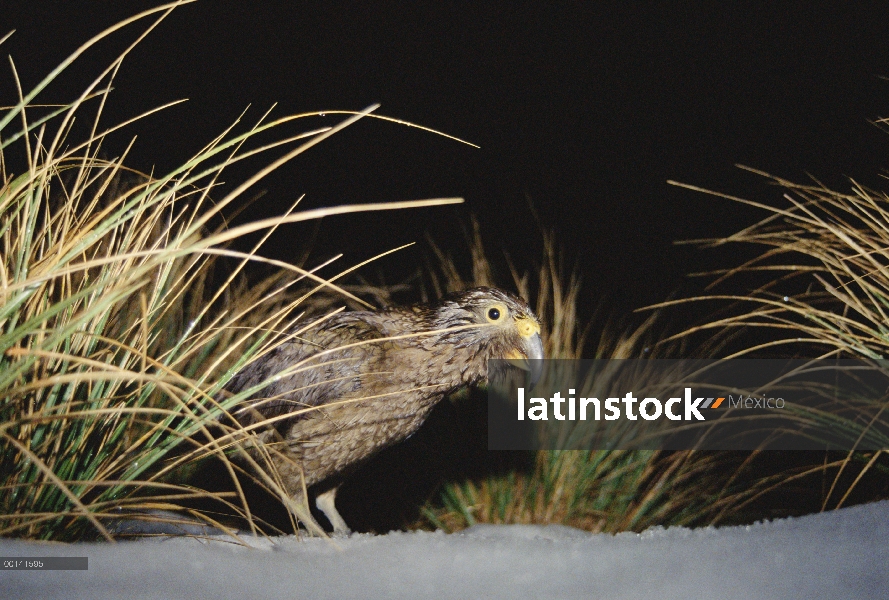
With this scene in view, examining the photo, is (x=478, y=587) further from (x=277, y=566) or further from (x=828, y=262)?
(x=828, y=262)

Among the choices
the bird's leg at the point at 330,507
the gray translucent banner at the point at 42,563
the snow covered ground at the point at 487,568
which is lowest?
the bird's leg at the point at 330,507

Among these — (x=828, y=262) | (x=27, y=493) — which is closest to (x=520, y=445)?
(x=828, y=262)

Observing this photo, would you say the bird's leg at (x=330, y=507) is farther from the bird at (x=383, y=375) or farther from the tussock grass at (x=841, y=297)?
the tussock grass at (x=841, y=297)

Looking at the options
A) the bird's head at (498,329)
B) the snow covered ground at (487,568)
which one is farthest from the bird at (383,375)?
the snow covered ground at (487,568)

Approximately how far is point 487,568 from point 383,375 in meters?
1.03

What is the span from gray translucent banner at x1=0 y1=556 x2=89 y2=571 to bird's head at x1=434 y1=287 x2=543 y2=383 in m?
1.37

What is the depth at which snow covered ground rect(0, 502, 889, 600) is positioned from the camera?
1.29 m

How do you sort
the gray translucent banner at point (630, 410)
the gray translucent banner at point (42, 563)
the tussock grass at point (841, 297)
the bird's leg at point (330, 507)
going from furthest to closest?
1. the gray translucent banner at point (630, 410)
2. the bird's leg at point (330, 507)
3. the tussock grass at point (841, 297)
4. the gray translucent banner at point (42, 563)

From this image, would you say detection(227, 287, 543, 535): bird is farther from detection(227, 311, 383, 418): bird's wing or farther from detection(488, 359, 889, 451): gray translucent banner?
detection(488, 359, 889, 451): gray translucent banner

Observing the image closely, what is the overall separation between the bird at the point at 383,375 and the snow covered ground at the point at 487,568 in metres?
0.67

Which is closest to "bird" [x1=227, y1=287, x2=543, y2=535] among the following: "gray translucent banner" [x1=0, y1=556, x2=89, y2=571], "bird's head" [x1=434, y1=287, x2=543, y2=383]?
"bird's head" [x1=434, y1=287, x2=543, y2=383]

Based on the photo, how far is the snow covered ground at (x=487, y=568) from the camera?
1285 mm

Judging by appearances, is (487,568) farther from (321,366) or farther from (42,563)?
(321,366)

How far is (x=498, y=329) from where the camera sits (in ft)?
8.02
